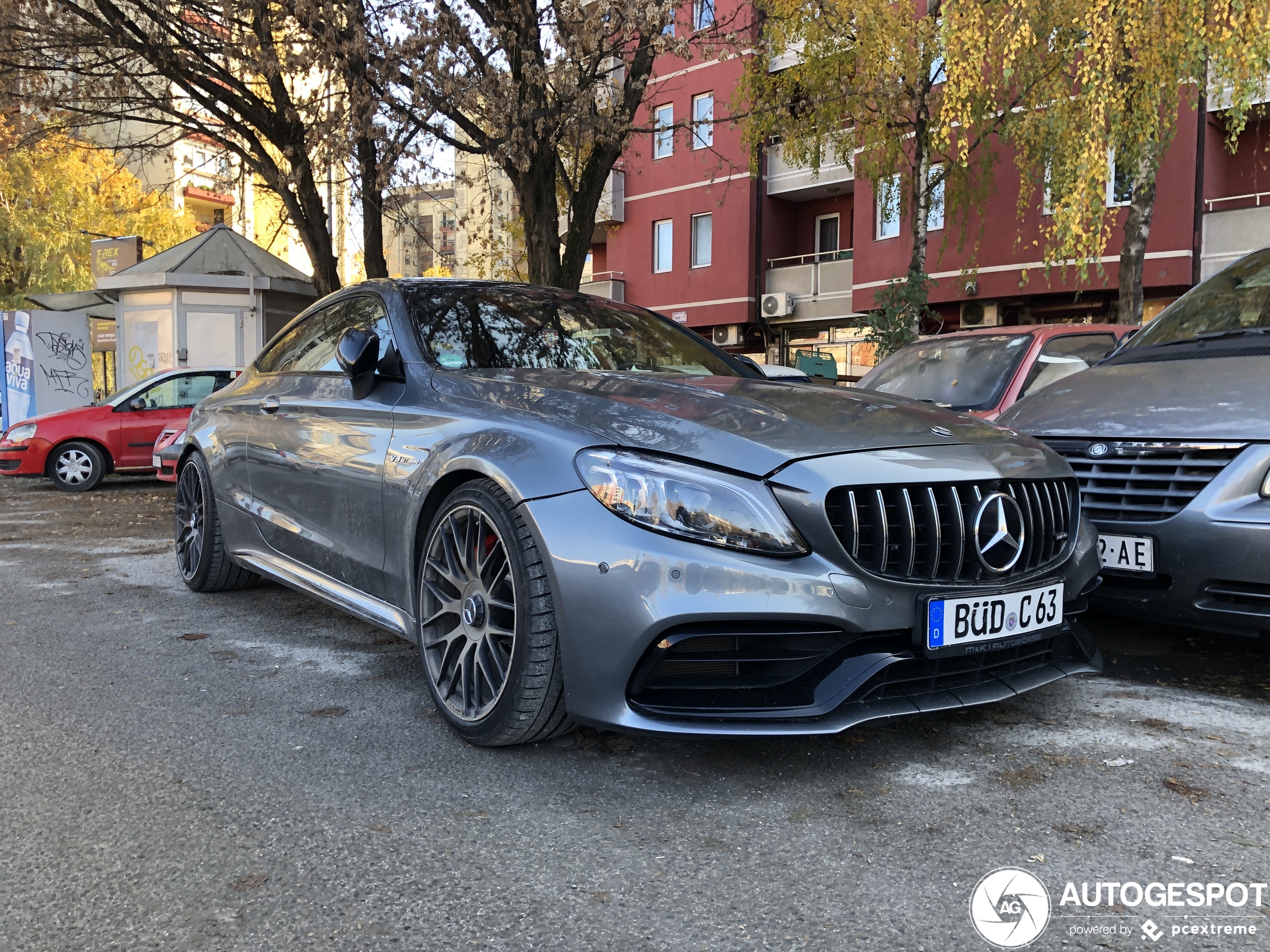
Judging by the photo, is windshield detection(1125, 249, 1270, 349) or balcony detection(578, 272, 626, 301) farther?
balcony detection(578, 272, 626, 301)

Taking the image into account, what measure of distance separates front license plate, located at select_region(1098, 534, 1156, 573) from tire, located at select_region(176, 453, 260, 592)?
3839mm

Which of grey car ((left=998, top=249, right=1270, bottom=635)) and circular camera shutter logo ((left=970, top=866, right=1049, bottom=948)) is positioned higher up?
grey car ((left=998, top=249, right=1270, bottom=635))

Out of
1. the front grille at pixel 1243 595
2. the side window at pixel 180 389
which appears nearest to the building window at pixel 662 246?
the side window at pixel 180 389

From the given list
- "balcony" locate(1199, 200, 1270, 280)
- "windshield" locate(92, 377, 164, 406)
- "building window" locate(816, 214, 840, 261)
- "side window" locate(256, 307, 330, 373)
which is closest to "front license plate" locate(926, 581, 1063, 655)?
"side window" locate(256, 307, 330, 373)

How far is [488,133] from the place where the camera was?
1220cm

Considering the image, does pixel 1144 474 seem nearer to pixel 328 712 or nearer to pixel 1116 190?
pixel 328 712

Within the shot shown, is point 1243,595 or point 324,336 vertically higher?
point 324,336

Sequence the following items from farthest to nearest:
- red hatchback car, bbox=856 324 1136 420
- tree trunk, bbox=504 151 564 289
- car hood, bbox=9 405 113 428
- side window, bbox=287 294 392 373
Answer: car hood, bbox=9 405 113 428 < tree trunk, bbox=504 151 564 289 < red hatchback car, bbox=856 324 1136 420 < side window, bbox=287 294 392 373

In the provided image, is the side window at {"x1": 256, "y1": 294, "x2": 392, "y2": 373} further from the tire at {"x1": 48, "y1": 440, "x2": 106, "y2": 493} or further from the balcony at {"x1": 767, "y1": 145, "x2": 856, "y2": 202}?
the balcony at {"x1": 767, "y1": 145, "x2": 856, "y2": 202}

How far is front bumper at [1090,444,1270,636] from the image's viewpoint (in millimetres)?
3248

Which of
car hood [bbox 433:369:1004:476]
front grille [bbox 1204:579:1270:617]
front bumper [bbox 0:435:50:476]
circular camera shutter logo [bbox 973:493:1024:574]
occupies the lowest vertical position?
front bumper [bbox 0:435:50:476]

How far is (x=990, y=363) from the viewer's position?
7.29 metres

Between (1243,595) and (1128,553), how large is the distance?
14.5 inches

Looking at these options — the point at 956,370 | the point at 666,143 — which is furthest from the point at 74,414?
the point at 666,143
